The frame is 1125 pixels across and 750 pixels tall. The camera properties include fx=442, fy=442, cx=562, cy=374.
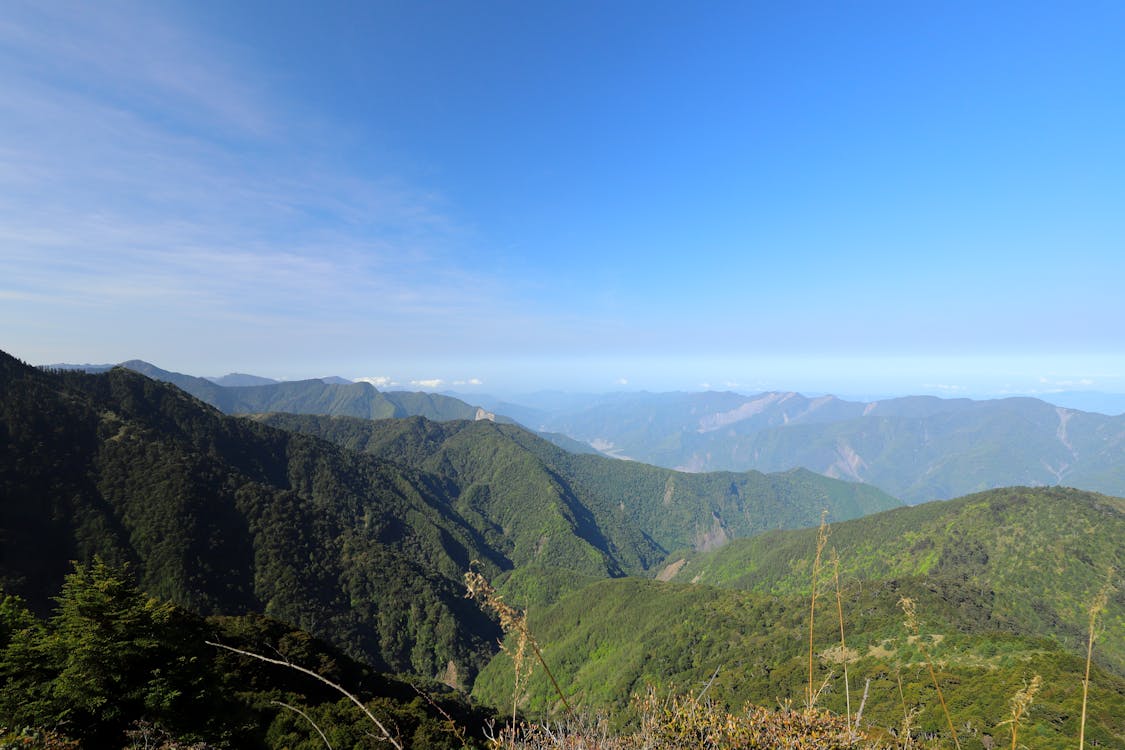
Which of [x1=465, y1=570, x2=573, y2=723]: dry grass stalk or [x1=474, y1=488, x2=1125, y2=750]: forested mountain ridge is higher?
[x1=465, y1=570, x2=573, y2=723]: dry grass stalk

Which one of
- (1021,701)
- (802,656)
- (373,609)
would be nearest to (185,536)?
(373,609)

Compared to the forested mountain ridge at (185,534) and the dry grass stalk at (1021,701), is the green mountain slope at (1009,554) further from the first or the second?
the forested mountain ridge at (185,534)

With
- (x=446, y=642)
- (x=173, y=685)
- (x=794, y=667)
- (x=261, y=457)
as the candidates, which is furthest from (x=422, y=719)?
(x=261, y=457)

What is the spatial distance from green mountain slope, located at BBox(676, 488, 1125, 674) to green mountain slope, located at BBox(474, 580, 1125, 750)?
16649 mm

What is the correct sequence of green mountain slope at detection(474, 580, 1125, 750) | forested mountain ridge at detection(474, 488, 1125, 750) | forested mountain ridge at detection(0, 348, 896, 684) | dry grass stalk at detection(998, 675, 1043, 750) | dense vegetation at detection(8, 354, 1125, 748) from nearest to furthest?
dry grass stalk at detection(998, 675, 1043, 750)
dense vegetation at detection(8, 354, 1125, 748)
green mountain slope at detection(474, 580, 1125, 750)
forested mountain ridge at detection(474, 488, 1125, 750)
forested mountain ridge at detection(0, 348, 896, 684)

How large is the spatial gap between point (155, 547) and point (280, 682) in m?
88.5

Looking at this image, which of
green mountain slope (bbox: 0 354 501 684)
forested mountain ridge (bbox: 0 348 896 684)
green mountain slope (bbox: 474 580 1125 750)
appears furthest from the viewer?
forested mountain ridge (bbox: 0 348 896 684)

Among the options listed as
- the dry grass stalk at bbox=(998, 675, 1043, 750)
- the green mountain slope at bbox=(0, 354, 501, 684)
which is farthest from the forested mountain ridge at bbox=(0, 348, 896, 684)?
the dry grass stalk at bbox=(998, 675, 1043, 750)

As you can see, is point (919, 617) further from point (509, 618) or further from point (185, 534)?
point (185, 534)

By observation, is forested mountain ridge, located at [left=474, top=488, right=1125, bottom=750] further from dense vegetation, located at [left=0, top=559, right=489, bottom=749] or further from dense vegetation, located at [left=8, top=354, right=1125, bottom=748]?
dense vegetation, located at [left=0, top=559, right=489, bottom=749]

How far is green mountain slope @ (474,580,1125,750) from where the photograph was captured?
3759 cm

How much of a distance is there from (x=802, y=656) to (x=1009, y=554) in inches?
3901

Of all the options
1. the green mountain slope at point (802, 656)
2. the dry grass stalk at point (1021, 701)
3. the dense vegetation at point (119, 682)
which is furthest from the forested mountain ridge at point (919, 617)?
the dry grass stalk at point (1021, 701)

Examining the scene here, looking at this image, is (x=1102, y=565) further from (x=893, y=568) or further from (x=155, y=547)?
(x=155, y=547)
